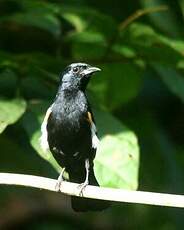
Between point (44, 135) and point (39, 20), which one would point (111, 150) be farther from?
point (39, 20)

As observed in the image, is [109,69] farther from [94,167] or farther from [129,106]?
[94,167]

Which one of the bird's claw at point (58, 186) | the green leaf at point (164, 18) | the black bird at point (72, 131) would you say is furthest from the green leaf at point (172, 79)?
the bird's claw at point (58, 186)

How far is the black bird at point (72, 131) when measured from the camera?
12.6 feet

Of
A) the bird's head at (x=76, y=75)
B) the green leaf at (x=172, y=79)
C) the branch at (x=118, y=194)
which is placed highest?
the branch at (x=118, y=194)

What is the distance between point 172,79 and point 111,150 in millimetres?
864

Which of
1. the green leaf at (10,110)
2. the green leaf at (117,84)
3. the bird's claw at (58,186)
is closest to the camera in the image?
the bird's claw at (58,186)

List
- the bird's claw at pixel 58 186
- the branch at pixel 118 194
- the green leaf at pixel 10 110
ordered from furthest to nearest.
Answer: the green leaf at pixel 10 110 < the bird's claw at pixel 58 186 < the branch at pixel 118 194

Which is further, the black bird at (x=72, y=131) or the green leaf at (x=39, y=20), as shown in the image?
the green leaf at (x=39, y=20)

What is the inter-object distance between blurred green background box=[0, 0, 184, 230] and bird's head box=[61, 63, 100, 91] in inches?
7.4

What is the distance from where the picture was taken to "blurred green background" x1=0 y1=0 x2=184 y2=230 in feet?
13.2

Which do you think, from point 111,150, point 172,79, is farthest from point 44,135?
point 172,79

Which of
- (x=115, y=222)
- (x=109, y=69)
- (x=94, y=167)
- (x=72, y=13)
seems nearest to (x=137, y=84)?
(x=109, y=69)

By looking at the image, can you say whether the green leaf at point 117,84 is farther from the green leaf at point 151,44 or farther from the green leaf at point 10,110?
the green leaf at point 10,110

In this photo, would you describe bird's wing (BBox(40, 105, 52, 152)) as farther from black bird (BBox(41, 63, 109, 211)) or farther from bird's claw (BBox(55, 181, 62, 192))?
bird's claw (BBox(55, 181, 62, 192))
